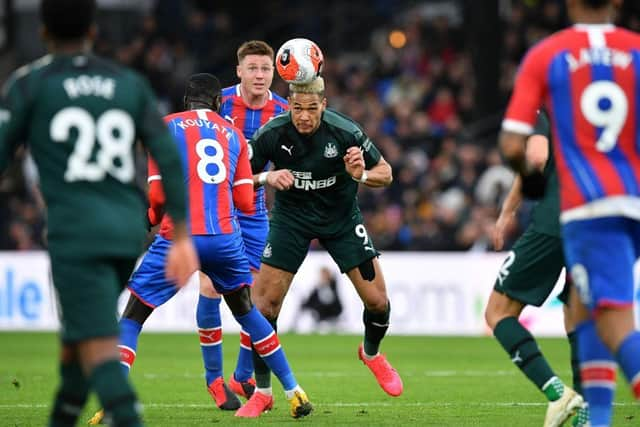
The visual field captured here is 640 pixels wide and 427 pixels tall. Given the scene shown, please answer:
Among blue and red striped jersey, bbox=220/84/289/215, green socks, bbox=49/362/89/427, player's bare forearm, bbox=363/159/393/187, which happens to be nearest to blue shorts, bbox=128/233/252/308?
player's bare forearm, bbox=363/159/393/187

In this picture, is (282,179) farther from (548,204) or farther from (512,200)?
(548,204)

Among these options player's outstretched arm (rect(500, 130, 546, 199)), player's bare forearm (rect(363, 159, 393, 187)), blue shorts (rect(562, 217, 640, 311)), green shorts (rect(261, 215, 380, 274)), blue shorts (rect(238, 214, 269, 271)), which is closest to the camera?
blue shorts (rect(562, 217, 640, 311))

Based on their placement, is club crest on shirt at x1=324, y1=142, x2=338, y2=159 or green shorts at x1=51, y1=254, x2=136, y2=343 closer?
green shorts at x1=51, y1=254, x2=136, y2=343

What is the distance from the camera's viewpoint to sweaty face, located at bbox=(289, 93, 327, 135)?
9.91 meters

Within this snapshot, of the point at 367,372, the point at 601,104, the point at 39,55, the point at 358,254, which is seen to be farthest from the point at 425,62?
the point at 601,104

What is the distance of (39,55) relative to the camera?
2939cm

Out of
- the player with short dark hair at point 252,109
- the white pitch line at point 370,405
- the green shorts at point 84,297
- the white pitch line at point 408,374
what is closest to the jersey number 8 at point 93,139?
the green shorts at point 84,297

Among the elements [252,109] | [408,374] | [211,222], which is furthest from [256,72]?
[408,374]

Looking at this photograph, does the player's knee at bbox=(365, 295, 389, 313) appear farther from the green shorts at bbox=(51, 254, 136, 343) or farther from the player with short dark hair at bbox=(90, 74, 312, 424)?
the green shorts at bbox=(51, 254, 136, 343)

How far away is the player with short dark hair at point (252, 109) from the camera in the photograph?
36.1 ft

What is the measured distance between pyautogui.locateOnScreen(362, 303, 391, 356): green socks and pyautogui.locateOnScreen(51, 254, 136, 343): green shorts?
478 cm

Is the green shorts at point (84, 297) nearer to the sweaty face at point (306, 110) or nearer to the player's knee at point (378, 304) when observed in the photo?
the sweaty face at point (306, 110)

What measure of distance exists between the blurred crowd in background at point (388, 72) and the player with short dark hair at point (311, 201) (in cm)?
1085

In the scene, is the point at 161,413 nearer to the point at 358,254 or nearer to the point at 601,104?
the point at 358,254
